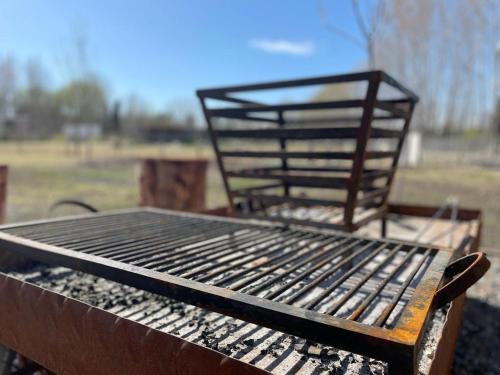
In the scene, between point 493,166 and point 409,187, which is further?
point 493,166

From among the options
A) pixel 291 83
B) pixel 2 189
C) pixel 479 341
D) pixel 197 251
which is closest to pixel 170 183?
pixel 2 189

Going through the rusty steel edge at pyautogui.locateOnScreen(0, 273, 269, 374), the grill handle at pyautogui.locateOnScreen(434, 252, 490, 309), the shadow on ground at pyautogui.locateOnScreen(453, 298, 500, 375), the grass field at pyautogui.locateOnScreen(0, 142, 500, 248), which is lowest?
the shadow on ground at pyautogui.locateOnScreen(453, 298, 500, 375)

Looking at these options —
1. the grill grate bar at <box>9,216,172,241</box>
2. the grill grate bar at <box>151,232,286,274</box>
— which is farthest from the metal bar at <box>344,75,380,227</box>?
the grill grate bar at <box>9,216,172,241</box>

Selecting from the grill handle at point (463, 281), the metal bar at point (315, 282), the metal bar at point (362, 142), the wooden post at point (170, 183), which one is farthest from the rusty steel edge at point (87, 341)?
the wooden post at point (170, 183)

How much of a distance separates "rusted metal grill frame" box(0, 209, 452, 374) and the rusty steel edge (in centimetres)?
14

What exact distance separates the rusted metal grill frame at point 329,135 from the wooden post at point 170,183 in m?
1.01

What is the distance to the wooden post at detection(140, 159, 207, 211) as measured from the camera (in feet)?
12.2

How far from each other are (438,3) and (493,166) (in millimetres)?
10849

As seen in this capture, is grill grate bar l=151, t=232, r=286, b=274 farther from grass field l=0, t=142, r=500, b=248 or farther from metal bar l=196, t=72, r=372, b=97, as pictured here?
grass field l=0, t=142, r=500, b=248

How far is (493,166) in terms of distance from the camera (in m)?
19.1

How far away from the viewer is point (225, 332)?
1.55 metres

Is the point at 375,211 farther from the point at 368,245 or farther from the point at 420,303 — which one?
the point at 420,303

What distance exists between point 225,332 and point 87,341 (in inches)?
20.3


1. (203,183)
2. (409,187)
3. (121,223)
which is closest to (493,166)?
(409,187)
